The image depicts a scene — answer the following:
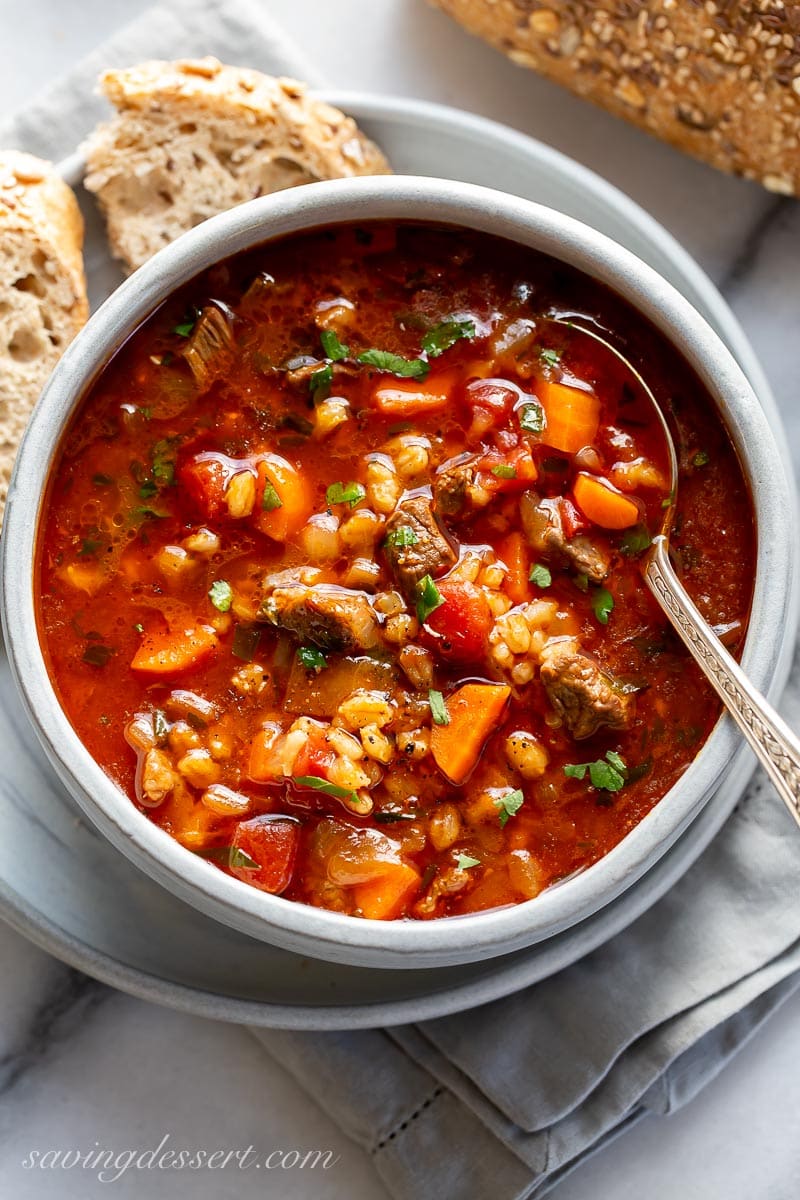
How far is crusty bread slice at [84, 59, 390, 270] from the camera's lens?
3.10 metres

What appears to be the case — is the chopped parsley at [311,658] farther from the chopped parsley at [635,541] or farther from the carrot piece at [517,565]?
the chopped parsley at [635,541]

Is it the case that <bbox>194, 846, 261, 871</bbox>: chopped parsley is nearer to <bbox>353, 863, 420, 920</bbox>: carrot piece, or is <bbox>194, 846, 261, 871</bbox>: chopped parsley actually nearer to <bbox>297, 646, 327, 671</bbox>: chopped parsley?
<bbox>353, 863, 420, 920</bbox>: carrot piece

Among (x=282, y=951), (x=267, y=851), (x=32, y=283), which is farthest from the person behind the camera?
(x=32, y=283)

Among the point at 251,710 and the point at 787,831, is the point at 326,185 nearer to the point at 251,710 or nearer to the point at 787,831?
the point at 251,710

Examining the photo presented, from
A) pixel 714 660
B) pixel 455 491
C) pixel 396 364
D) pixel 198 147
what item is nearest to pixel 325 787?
pixel 455 491

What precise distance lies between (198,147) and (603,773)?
195cm

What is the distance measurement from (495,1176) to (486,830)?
110 cm

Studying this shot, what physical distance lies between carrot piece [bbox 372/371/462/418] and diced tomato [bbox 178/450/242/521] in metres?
0.35

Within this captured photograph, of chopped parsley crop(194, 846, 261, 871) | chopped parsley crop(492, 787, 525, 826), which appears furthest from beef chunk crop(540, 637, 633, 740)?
chopped parsley crop(194, 846, 261, 871)

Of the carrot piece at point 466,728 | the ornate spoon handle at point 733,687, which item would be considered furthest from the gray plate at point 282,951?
the carrot piece at point 466,728

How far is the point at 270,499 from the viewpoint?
261 centimetres

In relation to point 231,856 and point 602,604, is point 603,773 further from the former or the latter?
point 231,856

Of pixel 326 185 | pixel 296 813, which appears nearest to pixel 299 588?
pixel 296 813

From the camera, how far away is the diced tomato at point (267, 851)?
249 cm
